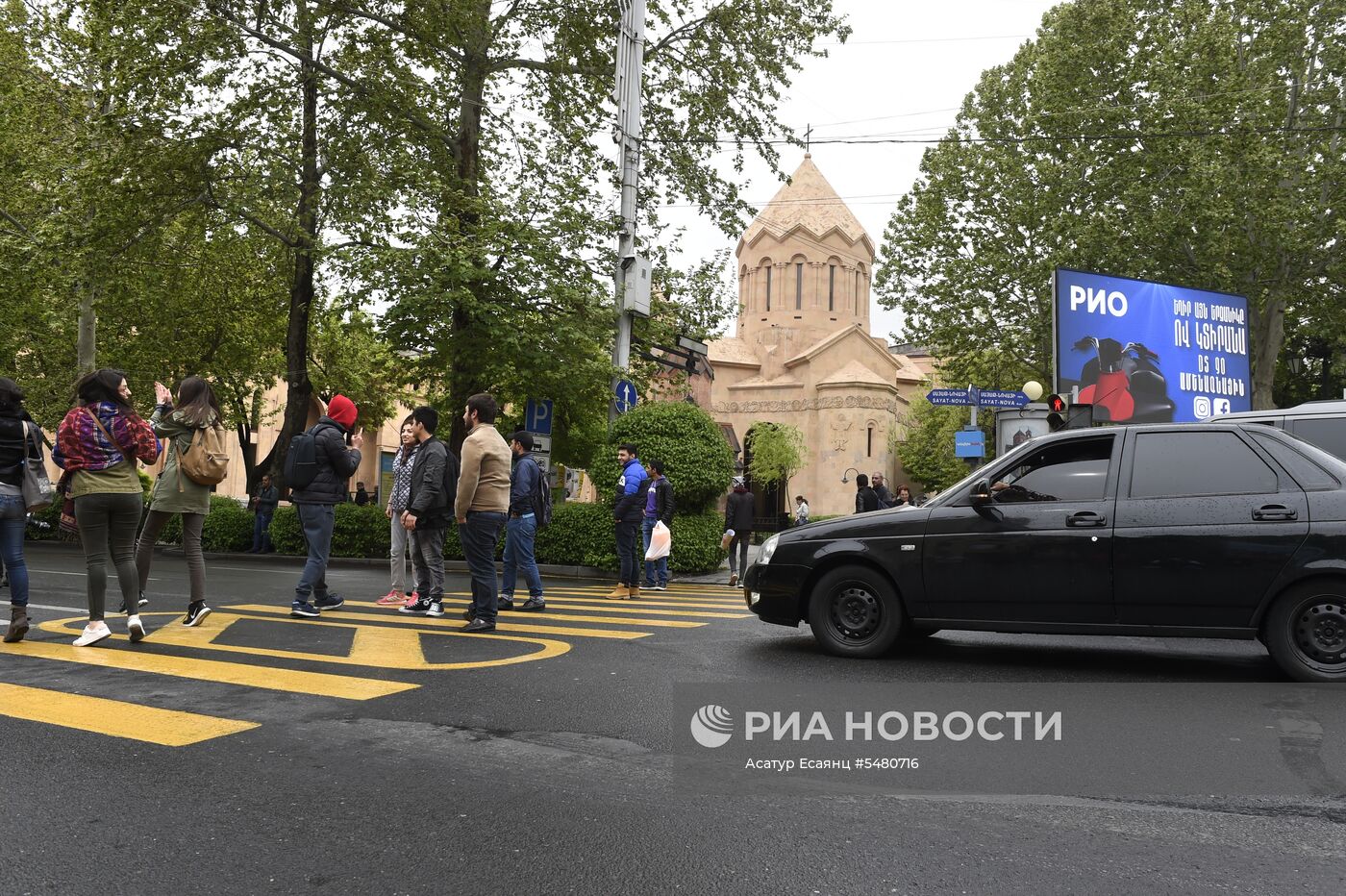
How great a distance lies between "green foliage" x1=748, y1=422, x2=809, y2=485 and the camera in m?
54.3

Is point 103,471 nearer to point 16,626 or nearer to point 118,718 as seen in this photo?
point 16,626

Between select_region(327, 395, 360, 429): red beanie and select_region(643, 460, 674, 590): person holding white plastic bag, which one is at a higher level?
select_region(327, 395, 360, 429): red beanie

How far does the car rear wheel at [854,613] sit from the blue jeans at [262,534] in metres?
17.0

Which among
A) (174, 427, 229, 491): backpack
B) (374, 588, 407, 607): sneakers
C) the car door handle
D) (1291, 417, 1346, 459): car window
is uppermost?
(1291, 417, 1346, 459): car window

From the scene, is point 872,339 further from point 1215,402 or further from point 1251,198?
point 1215,402

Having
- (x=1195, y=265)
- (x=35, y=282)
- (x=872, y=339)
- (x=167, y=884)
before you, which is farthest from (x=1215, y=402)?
(x=872, y=339)

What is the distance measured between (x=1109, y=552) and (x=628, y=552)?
25.0 ft

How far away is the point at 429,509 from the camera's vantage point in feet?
31.7

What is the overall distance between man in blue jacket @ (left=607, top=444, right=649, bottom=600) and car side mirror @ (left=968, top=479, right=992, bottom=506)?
6.61 metres

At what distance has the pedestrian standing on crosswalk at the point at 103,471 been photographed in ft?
23.6

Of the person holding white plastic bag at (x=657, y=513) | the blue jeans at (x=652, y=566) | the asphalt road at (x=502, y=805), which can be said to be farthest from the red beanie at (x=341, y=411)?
the blue jeans at (x=652, y=566)

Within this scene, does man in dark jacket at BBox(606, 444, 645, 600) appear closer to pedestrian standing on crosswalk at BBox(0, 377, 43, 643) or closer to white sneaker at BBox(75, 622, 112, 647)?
white sneaker at BBox(75, 622, 112, 647)

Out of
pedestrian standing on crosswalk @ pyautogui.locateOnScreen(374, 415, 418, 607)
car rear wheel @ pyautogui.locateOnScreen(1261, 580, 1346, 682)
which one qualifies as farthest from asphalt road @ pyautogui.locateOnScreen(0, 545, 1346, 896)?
pedestrian standing on crosswalk @ pyautogui.locateOnScreen(374, 415, 418, 607)

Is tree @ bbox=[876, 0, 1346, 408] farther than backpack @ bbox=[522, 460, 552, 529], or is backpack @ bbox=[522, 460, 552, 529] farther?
tree @ bbox=[876, 0, 1346, 408]
